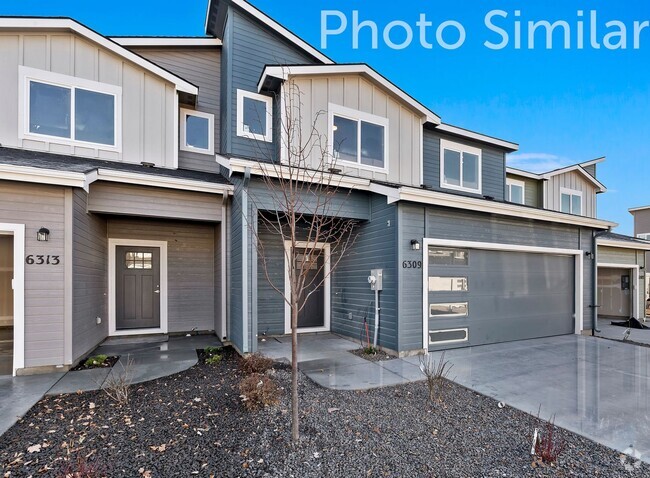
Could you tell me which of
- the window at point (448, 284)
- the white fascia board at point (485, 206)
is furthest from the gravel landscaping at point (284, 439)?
the white fascia board at point (485, 206)

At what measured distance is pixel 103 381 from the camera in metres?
4.93

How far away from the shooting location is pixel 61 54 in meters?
6.89

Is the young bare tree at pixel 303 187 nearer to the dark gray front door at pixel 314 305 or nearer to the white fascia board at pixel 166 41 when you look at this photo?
the dark gray front door at pixel 314 305

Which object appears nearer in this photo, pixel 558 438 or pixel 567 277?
pixel 558 438

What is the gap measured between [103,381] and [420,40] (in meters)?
10.2

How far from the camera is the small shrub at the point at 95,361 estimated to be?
5715mm

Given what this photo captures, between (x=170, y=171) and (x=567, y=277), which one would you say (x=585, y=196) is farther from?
(x=170, y=171)

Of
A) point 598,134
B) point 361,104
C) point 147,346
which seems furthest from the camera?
point 598,134

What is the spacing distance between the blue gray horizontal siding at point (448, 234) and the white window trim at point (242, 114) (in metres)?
3.59

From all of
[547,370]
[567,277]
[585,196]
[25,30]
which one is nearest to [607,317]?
[585,196]

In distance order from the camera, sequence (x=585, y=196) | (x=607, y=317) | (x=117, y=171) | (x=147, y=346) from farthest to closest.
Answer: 1. (x=585, y=196)
2. (x=607, y=317)
3. (x=147, y=346)
4. (x=117, y=171)

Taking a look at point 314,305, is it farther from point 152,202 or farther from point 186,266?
point 152,202

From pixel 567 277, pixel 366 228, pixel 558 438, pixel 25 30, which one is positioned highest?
pixel 25 30

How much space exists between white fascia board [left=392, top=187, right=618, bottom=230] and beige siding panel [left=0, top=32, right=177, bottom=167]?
536 centimetres
